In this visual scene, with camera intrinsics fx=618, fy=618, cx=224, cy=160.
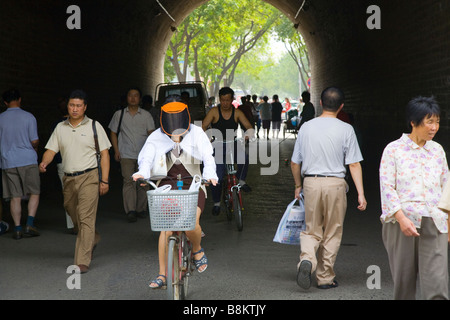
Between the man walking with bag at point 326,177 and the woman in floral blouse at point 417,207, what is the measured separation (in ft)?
3.86

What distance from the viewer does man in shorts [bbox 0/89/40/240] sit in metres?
7.73

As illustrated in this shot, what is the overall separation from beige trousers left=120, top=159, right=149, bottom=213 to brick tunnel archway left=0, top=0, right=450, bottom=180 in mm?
2444

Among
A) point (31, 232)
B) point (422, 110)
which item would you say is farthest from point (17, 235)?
point (422, 110)

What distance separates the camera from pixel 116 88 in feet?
56.5

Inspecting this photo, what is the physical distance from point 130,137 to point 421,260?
18.7 feet

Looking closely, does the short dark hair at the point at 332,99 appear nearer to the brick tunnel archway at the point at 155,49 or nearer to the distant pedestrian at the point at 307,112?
the brick tunnel archway at the point at 155,49

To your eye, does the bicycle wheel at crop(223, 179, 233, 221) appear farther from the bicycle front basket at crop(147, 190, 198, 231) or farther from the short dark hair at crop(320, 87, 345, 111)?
the bicycle front basket at crop(147, 190, 198, 231)

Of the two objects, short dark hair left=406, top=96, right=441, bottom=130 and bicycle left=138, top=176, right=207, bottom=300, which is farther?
bicycle left=138, top=176, right=207, bottom=300

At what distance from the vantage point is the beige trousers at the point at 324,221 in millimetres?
5270

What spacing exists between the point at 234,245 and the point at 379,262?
66.2 inches

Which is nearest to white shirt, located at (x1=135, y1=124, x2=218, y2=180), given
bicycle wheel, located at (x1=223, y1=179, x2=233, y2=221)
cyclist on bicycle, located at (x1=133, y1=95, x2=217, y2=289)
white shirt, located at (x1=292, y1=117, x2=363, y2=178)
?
cyclist on bicycle, located at (x1=133, y1=95, x2=217, y2=289)

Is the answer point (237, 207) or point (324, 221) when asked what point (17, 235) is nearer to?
point (237, 207)

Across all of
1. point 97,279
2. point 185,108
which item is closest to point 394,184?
point 185,108

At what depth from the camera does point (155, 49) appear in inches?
919
